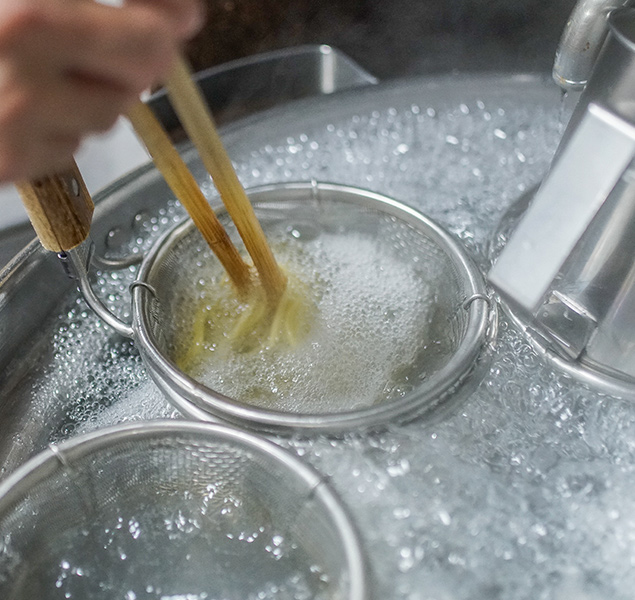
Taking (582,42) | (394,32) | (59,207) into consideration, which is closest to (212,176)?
(59,207)

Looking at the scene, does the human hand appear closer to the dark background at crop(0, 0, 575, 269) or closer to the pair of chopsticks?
the pair of chopsticks

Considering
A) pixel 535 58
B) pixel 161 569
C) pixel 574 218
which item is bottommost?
pixel 535 58

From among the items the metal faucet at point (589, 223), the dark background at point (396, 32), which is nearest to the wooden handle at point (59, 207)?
the metal faucet at point (589, 223)

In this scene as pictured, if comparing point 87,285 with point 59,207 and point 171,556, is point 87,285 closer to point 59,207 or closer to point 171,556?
point 59,207

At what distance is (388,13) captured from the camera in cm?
120

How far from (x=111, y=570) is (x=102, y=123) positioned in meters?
0.34

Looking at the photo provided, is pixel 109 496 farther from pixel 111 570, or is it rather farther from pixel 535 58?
pixel 535 58

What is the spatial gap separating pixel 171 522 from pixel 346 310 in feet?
0.85

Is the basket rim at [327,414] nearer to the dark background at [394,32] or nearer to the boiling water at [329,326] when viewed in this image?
the boiling water at [329,326]

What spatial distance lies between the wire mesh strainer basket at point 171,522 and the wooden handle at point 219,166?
16cm

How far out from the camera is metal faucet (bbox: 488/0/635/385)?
0.36 m

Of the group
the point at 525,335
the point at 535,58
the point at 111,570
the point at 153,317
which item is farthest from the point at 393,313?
the point at 535,58

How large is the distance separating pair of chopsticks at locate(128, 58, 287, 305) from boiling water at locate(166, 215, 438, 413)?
0.05 m

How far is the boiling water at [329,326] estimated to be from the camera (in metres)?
0.57
